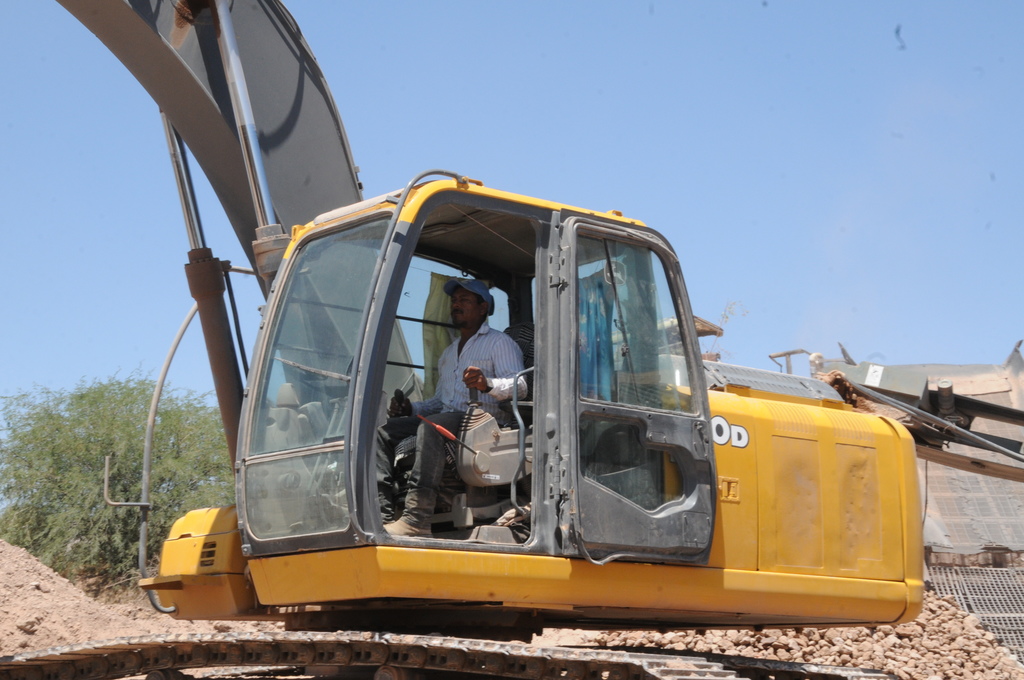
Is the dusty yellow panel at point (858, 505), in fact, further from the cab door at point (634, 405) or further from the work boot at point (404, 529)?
the work boot at point (404, 529)

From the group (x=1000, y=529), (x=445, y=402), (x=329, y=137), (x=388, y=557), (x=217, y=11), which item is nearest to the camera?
(x=388, y=557)

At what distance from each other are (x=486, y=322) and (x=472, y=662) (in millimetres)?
1997

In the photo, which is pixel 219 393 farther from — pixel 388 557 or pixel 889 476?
pixel 889 476

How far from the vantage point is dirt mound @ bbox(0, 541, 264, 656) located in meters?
10.4

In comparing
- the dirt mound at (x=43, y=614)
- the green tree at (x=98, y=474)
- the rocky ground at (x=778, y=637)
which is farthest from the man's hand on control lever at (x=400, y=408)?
the green tree at (x=98, y=474)

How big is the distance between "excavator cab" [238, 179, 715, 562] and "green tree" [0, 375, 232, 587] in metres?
12.8

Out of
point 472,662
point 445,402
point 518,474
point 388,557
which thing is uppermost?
point 445,402

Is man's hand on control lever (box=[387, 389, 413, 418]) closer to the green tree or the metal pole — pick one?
the metal pole

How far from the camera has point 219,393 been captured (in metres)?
6.61

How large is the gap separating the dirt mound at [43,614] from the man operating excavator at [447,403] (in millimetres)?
6232

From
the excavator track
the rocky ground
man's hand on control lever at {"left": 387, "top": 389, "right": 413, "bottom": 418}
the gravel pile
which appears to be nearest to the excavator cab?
the excavator track

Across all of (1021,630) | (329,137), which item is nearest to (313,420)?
(329,137)

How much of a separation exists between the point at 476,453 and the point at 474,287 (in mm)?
1299

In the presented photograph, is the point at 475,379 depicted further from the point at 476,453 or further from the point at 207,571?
the point at 207,571
